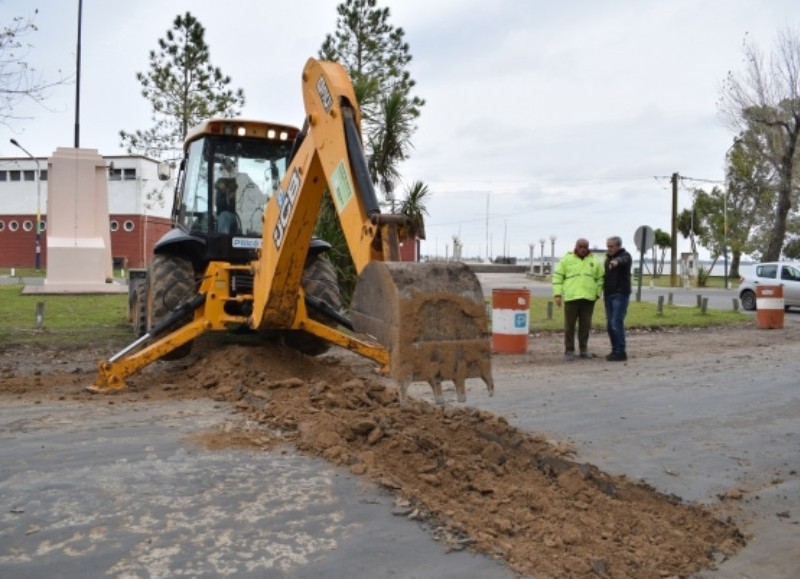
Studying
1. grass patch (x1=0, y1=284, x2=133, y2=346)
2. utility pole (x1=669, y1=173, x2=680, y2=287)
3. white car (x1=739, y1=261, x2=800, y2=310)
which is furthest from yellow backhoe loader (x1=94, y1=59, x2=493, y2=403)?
utility pole (x1=669, y1=173, x2=680, y2=287)

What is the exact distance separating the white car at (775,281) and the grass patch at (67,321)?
→ 1897cm

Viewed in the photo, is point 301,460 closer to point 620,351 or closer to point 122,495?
point 122,495

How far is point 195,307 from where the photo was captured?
837 cm

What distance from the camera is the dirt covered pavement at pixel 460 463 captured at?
13.3 feet

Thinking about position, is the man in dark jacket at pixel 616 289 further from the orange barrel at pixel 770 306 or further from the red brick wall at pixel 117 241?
the red brick wall at pixel 117 241

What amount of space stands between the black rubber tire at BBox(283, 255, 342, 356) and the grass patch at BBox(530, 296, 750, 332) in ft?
22.7

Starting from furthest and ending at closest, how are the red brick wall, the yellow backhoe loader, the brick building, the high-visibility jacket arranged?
the red brick wall < the brick building < the high-visibility jacket < the yellow backhoe loader

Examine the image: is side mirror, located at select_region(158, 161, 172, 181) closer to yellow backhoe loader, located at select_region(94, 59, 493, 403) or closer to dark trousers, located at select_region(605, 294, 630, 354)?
yellow backhoe loader, located at select_region(94, 59, 493, 403)

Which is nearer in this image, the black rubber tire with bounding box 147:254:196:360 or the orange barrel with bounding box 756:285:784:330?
the black rubber tire with bounding box 147:254:196:360

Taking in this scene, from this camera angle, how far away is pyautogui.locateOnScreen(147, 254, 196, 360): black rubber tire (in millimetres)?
8602

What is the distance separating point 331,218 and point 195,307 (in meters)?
6.70

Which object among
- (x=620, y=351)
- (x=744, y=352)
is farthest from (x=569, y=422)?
(x=744, y=352)

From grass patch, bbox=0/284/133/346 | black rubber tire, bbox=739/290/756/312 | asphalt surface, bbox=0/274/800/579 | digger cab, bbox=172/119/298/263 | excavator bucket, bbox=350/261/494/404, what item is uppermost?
digger cab, bbox=172/119/298/263

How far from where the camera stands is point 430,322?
4.64 meters
